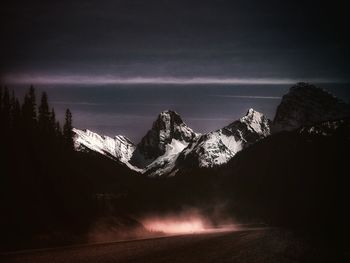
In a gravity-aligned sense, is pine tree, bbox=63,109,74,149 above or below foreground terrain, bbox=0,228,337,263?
above

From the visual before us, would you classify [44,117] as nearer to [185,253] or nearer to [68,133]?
[68,133]

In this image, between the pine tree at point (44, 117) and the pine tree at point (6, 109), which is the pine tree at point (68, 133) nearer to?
the pine tree at point (44, 117)

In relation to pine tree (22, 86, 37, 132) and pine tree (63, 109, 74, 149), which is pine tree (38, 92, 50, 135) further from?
pine tree (63, 109, 74, 149)

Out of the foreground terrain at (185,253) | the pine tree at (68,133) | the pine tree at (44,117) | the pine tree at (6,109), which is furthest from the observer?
the pine tree at (68,133)

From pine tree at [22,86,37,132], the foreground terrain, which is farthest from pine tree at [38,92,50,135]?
the foreground terrain

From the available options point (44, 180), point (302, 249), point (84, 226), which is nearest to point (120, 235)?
point (84, 226)

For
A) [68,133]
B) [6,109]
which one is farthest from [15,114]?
[68,133]

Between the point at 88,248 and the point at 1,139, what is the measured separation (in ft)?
97.6

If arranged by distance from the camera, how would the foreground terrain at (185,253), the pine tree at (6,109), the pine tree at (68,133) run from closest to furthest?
the foreground terrain at (185,253)
the pine tree at (6,109)
the pine tree at (68,133)

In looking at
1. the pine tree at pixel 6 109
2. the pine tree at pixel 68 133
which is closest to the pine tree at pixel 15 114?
the pine tree at pixel 6 109

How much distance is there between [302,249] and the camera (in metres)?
78.4

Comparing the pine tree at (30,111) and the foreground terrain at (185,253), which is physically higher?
the pine tree at (30,111)

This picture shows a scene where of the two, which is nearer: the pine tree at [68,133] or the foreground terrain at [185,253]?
the foreground terrain at [185,253]

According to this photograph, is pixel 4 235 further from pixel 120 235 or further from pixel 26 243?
pixel 120 235
